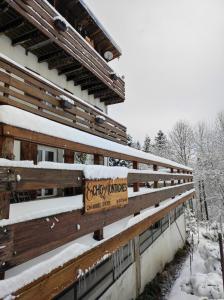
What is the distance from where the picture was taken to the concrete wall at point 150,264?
5758 millimetres

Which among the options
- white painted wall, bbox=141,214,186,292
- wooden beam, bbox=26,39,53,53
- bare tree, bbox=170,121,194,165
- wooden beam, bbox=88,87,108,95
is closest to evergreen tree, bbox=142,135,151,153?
bare tree, bbox=170,121,194,165

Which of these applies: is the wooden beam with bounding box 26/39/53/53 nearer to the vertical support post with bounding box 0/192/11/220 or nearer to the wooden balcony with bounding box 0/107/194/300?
the wooden balcony with bounding box 0/107/194/300

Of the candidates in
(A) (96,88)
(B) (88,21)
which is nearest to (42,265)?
(A) (96,88)

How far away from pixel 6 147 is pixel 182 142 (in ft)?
104

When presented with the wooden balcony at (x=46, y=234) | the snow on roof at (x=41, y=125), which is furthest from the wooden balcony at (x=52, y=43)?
the wooden balcony at (x=46, y=234)

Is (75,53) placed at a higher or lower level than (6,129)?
higher

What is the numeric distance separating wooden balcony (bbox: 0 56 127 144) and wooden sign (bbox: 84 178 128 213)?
216 centimetres

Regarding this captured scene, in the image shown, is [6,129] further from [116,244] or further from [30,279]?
[116,244]

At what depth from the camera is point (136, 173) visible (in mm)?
4816

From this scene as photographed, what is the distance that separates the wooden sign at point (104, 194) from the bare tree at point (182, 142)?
2822cm

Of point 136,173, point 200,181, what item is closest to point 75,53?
point 136,173

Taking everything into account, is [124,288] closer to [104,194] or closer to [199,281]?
[104,194]

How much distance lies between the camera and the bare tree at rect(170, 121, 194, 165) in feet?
103

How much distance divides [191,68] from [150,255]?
41.2 metres
